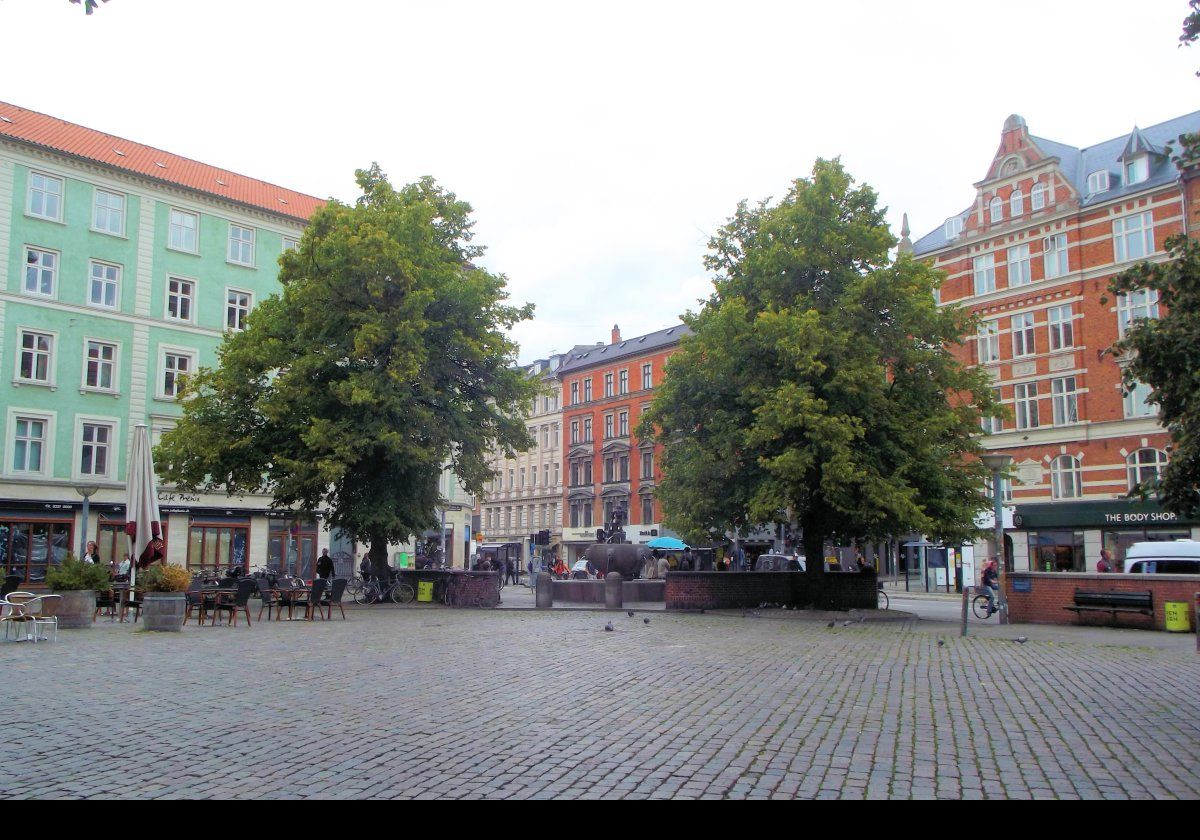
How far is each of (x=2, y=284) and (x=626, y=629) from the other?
105 ft

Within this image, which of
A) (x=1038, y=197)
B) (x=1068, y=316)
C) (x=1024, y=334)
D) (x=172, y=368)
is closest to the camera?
(x=172, y=368)

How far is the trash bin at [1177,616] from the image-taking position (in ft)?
67.5

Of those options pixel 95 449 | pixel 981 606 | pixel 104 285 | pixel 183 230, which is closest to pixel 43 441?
pixel 95 449

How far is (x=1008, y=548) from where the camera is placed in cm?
4666

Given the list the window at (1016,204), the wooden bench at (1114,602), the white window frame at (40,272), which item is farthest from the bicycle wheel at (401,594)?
the window at (1016,204)

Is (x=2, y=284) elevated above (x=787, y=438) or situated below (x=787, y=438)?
above

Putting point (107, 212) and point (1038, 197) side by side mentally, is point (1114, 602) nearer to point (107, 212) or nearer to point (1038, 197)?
point (1038, 197)

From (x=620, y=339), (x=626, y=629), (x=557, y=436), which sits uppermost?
(x=620, y=339)

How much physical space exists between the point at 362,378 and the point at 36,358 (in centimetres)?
1968

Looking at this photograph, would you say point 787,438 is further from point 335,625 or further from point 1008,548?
point 1008,548

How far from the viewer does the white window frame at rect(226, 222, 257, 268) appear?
47219 mm

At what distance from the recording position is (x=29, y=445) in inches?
1567

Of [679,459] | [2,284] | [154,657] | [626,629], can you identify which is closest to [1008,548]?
[679,459]

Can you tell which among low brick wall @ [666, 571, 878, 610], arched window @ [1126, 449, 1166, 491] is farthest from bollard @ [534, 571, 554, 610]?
arched window @ [1126, 449, 1166, 491]
